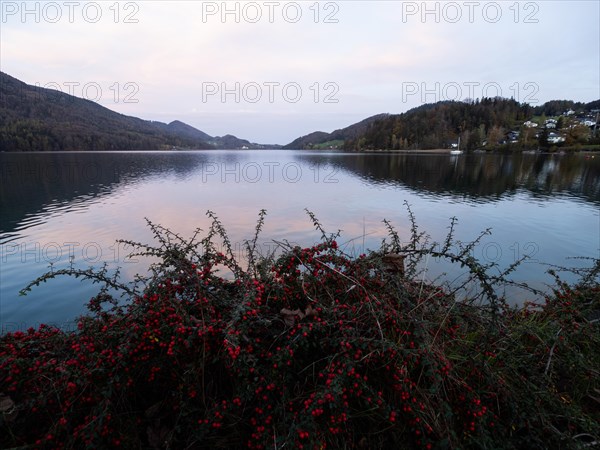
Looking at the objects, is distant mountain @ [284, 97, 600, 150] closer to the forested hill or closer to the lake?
the forested hill

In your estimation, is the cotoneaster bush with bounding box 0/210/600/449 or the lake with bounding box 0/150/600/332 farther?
the lake with bounding box 0/150/600/332

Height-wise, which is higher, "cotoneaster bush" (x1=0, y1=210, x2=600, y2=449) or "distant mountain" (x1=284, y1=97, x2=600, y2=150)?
"distant mountain" (x1=284, y1=97, x2=600, y2=150)

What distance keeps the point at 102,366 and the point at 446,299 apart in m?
3.53

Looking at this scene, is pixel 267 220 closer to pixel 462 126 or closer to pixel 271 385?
pixel 271 385

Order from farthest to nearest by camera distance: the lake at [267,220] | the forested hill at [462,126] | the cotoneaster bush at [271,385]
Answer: the forested hill at [462,126], the lake at [267,220], the cotoneaster bush at [271,385]

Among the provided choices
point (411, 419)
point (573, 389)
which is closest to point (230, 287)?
point (411, 419)

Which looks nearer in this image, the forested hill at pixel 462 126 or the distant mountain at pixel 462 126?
the distant mountain at pixel 462 126

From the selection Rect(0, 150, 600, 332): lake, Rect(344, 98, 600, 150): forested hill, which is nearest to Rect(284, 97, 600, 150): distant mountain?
Rect(344, 98, 600, 150): forested hill

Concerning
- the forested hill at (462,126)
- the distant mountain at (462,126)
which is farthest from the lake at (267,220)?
the forested hill at (462,126)

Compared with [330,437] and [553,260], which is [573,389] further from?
[553,260]

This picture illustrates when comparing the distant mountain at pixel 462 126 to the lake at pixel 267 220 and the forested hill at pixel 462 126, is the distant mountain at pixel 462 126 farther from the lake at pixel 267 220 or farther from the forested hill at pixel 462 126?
the lake at pixel 267 220

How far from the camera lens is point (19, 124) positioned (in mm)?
140625

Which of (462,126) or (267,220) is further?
(462,126)


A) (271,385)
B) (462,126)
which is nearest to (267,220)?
(271,385)
